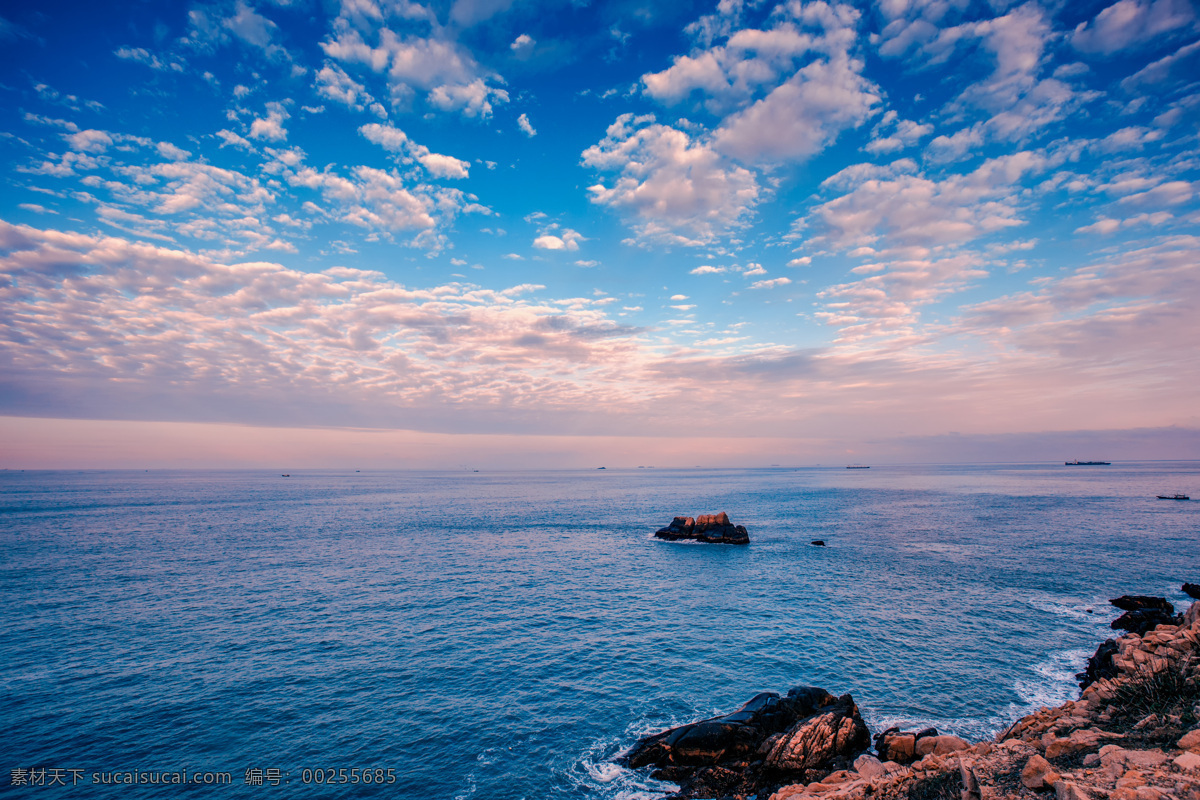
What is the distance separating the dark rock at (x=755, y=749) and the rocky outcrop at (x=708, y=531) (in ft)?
198

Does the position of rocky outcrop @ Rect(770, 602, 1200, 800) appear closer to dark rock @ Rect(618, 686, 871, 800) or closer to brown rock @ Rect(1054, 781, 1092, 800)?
brown rock @ Rect(1054, 781, 1092, 800)

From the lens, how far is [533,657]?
3669 cm

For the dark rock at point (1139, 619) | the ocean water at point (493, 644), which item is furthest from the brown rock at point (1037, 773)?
the dark rock at point (1139, 619)

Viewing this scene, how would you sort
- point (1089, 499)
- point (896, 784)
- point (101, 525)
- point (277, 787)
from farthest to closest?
point (1089, 499) → point (101, 525) → point (277, 787) → point (896, 784)

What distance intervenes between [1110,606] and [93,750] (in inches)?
2993

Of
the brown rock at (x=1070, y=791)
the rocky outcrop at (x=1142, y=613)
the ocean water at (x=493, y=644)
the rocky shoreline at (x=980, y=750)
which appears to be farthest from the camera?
the rocky outcrop at (x=1142, y=613)

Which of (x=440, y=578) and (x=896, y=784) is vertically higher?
(x=896, y=784)

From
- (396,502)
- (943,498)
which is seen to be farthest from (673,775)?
(943,498)

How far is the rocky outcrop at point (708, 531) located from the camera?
86250 mm

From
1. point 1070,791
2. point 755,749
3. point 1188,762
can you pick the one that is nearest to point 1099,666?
point 755,749

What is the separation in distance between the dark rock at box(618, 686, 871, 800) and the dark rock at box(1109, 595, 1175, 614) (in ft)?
124

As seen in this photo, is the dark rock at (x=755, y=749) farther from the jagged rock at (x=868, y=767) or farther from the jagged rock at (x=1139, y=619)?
→ the jagged rock at (x=1139, y=619)

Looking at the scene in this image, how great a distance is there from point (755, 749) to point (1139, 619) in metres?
38.7

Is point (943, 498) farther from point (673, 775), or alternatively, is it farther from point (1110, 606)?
point (673, 775)
